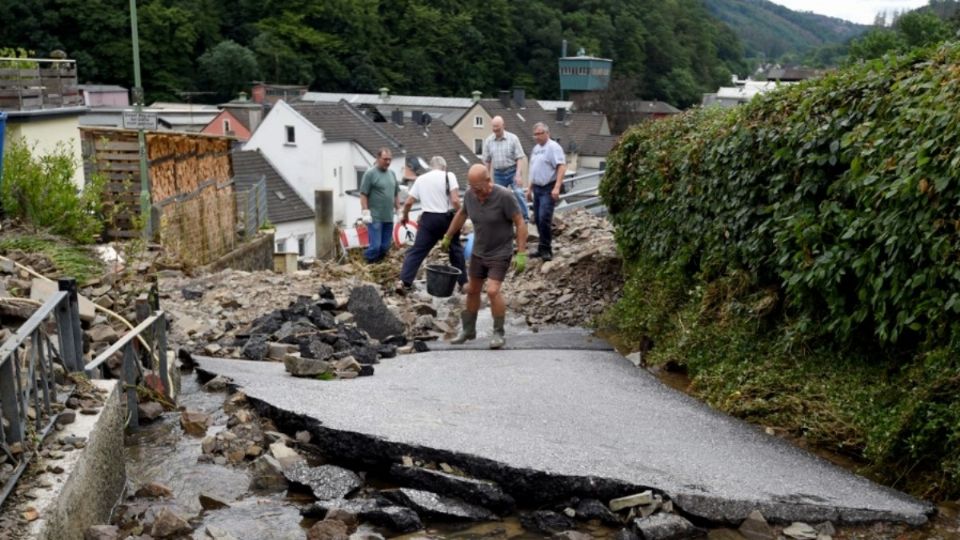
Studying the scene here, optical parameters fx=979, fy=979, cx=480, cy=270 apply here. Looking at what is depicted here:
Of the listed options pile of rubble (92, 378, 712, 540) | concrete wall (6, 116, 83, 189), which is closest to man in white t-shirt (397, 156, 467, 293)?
pile of rubble (92, 378, 712, 540)

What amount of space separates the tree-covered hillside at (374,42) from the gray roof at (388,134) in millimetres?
36902

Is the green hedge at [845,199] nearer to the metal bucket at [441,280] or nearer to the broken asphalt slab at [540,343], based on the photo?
the broken asphalt slab at [540,343]

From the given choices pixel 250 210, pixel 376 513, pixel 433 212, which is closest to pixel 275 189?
pixel 250 210

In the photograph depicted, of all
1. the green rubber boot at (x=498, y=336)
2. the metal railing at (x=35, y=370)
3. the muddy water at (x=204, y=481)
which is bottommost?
the green rubber boot at (x=498, y=336)

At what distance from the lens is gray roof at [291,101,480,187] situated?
5312 centimetres

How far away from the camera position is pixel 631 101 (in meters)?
101

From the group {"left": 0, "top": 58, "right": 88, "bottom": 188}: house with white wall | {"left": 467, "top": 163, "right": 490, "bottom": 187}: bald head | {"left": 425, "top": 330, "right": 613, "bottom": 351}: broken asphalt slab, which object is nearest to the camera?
{"left": 467, "top": 163, "right": 490, "bottom": 187}: bald head

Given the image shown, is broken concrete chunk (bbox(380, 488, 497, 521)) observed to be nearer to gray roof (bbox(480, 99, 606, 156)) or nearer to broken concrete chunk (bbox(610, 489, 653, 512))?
broken concrete chunk (bbox(610, 489, 653, 512))

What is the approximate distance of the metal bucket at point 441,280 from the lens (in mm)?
12156

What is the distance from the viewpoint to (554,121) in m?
86.8

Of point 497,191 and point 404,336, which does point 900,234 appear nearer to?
point 497,191

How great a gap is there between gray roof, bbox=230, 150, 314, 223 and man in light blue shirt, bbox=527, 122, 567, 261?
3279cm

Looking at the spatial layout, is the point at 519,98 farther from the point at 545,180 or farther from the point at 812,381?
the point at 812,381

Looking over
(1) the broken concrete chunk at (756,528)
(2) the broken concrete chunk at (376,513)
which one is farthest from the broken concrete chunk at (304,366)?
(1) the broken concrete chunk at (756,528)
